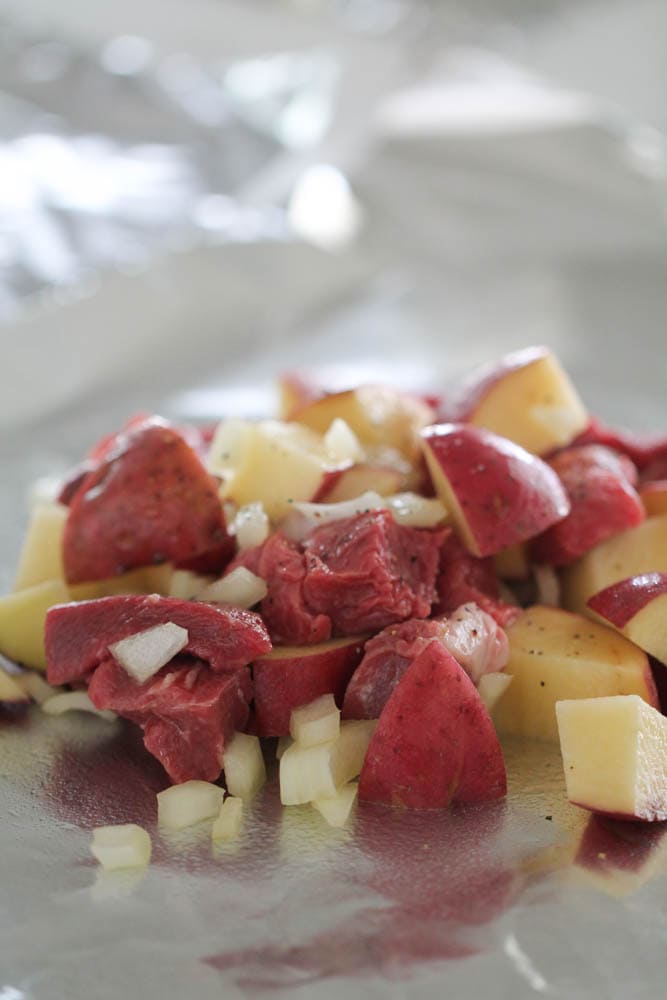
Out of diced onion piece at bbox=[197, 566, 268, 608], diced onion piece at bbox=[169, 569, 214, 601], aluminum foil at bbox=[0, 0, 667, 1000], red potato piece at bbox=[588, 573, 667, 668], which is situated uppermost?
diced onion piece at bbox=[197, 566, 268, 608]

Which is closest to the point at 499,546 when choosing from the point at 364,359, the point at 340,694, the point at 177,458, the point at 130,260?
the point at 340,694

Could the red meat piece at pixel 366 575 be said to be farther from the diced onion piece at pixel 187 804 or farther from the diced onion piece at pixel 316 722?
the diced onion piece at pixel 187 804

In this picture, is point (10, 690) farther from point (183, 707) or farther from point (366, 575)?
point (366, 575)

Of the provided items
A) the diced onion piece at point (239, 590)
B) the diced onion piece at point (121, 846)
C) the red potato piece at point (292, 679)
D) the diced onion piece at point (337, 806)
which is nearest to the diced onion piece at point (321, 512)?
the diced onion piece at point (239, 590)

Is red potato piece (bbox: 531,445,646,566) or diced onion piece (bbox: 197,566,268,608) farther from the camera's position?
red potato piece (bbox: 531,445,646,566)

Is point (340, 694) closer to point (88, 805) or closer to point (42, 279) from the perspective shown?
point (88, 805)

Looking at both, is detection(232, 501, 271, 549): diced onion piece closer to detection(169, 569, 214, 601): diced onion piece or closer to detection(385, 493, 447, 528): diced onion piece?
detection(169, 569, 214, 601): diced onion piece

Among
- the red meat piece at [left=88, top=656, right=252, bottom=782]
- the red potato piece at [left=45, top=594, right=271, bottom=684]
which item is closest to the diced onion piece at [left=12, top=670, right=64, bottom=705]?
the red potato piece at [left=45, top=594, right=271, bottom=684]

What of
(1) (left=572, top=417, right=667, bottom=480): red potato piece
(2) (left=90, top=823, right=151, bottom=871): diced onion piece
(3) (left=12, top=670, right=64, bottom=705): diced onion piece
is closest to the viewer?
(2) (left=90, top=823, right=151, bottom=871): diced onion piece
